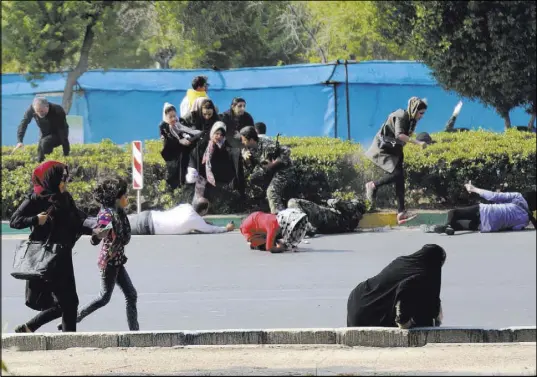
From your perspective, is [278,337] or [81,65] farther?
[81,65]

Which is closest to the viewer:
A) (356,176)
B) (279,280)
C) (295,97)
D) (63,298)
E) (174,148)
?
(63,298)

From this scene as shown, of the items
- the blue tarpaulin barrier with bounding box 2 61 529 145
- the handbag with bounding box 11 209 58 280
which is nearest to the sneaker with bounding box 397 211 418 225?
the handbag with bounding box 11 209 58 280

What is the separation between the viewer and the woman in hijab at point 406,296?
26.7 feet

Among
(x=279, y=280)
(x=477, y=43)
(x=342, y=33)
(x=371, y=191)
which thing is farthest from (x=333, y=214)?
(x=342, y=33)

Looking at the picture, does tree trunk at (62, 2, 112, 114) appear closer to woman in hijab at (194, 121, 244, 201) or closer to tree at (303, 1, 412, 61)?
tree at (303, 1, 412, 61)

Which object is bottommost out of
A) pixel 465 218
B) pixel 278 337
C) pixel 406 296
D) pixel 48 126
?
pixel 278 337

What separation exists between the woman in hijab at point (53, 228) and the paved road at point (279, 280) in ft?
2.96

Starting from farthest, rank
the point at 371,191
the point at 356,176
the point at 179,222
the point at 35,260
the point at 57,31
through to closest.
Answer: the point at 57,31 < the point at 356,176 < the point at 371,191 < the point at 179,222 < the point at 35,260

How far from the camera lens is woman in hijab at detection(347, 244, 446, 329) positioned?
26.7ft

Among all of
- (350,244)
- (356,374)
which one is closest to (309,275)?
(350,244)

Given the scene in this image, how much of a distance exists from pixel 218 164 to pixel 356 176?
2.17 m

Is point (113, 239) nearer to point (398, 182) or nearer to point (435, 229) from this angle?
point (435, 229)

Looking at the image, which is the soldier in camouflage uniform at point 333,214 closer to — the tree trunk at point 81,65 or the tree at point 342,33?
the tree trunk at point 81,65

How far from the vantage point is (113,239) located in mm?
8461
